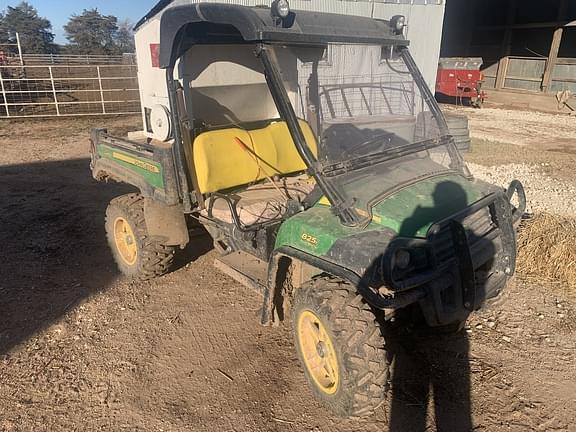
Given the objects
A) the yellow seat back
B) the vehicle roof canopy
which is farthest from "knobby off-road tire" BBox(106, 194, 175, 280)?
the vehicle roof canopy

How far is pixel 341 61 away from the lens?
313cm

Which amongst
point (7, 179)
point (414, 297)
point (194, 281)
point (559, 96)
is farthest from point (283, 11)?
point (559, 96)

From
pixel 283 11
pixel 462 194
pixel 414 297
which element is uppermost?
pixel 283 11

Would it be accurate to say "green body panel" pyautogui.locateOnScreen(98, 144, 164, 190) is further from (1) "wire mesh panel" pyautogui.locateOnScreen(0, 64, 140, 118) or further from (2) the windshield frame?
(1) "wire mesh panel" pyautogui.locateOnScreen(0, 64, 140, 118)

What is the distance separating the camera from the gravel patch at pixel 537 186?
240 inches

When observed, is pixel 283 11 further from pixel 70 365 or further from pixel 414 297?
pixel 70 365

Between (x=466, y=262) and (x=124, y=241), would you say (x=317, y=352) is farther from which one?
(x=124, y=241)

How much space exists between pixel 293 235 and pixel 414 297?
81 cm

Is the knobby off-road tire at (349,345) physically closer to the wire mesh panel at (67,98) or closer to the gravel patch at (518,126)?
the gravel patch at (518,126)

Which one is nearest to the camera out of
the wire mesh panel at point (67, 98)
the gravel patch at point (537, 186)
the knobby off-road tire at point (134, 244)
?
the knobby off-road tire at point (134, 244)

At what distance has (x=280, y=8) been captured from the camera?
276cm

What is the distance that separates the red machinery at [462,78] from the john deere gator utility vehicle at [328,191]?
13739 millimetres

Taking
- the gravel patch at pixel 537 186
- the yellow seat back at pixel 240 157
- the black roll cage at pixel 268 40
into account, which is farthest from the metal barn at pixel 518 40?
the black roll cage at pixel 268 40

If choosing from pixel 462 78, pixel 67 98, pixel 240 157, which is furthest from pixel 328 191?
pixel 67 98
